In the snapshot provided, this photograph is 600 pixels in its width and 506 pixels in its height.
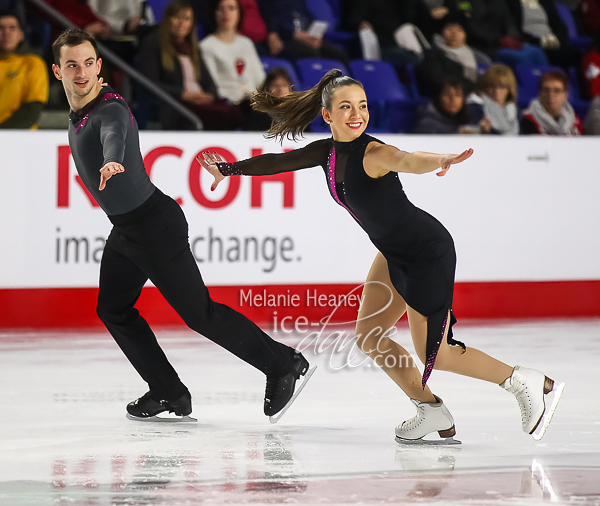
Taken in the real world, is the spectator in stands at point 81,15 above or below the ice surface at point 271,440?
above

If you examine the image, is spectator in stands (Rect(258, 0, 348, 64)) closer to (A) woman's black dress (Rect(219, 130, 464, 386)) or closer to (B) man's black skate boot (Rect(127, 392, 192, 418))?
(B) man's black skate boot (Rect(127, 392, 192, 418))

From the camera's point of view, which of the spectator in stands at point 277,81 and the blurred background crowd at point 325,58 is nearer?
the blurred background crowd at point 325,58

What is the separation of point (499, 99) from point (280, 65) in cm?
161

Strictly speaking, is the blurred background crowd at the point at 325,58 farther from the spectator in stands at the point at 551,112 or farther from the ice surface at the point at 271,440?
the ice surface at the point at 271,440

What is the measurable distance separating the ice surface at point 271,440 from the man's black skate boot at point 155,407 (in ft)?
0.22

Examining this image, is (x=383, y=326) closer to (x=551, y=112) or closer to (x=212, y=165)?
(x=212, y=165)

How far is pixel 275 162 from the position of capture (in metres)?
3.39

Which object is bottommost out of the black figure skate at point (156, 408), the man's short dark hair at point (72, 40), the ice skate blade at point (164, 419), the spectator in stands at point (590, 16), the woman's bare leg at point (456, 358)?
the ice skate blade at point (164, 419)

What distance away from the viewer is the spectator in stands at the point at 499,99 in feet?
22.1

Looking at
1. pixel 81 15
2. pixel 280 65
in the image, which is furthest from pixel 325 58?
pixel 81 15

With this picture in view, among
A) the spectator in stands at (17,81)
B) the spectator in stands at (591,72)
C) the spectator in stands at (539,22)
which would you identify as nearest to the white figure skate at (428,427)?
the spectator in stands at (17,81)

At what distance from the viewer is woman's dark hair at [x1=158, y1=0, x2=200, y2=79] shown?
20.6 ft

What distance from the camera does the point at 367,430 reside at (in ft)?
11.2

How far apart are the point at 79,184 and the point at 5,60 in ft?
3.27
